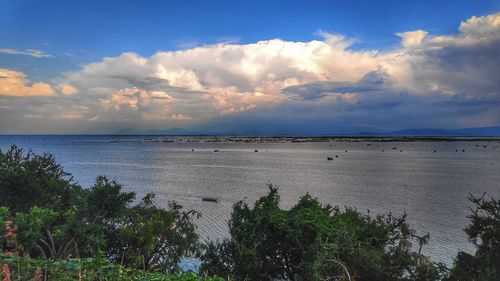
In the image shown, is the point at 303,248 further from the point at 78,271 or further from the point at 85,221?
the point at 78,271

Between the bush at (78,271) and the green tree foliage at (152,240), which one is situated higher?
the bush at (78,271)

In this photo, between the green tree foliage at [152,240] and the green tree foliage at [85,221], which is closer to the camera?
the green tree foliage at [85,221]

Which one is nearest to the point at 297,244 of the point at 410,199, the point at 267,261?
the point at 267,261

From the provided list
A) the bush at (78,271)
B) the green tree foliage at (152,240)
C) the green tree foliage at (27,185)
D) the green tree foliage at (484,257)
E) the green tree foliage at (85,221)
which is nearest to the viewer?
the bush at (78,271)

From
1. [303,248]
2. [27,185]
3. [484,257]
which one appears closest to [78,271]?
[303,248]

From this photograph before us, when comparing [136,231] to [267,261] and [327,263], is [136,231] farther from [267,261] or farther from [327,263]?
[327,263]

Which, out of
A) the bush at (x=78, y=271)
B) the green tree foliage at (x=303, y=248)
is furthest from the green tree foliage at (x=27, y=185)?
the bush at (x=78, y=271)

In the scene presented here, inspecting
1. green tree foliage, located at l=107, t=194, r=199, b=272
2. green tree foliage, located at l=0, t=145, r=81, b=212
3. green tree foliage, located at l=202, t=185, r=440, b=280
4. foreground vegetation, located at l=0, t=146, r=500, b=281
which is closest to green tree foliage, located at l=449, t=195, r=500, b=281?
foreground vegetation, located at l=0, t=146, r=500, b=281

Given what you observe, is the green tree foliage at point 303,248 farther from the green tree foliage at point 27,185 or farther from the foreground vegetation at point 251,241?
the green tree foliage at point 27,185
